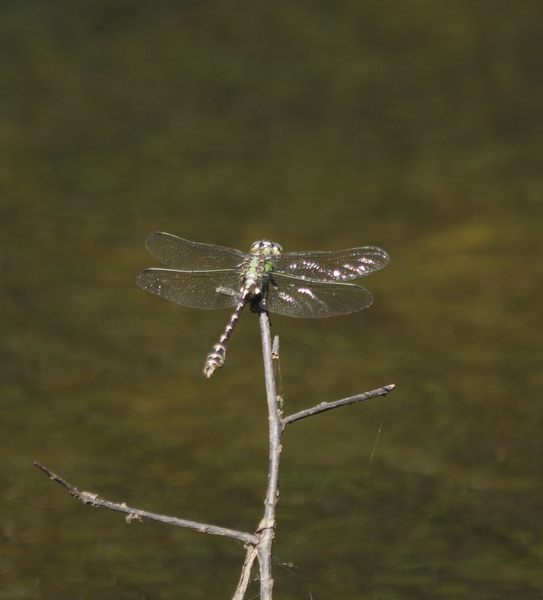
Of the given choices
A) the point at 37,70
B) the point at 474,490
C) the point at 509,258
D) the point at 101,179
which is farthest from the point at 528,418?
the point at 37,70

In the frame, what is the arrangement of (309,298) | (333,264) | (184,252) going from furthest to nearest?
(184,252) < (333,264) < (309,298)

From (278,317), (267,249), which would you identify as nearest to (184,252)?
(267,249)

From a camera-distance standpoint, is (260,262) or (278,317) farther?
(278,317)

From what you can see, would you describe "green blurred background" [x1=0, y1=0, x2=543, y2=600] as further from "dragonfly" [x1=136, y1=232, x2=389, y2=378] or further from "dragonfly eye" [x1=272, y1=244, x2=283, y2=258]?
"dragonfly eye" [x1=272, y1=244, x2=283, y2=258]

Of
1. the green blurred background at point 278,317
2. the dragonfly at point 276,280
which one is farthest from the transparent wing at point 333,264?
the green blurred background at point 278,317

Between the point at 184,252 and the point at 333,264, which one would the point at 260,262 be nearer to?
the point at 333,264

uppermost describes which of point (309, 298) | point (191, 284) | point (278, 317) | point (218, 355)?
point (278, 317)

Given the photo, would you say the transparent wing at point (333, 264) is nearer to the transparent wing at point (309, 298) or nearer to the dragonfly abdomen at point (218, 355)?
the transparent wing at point (309, 298)
